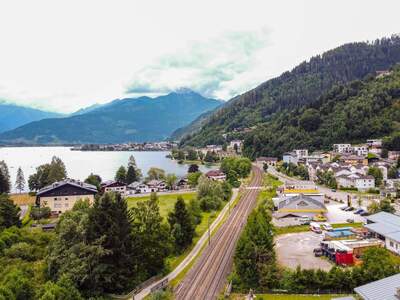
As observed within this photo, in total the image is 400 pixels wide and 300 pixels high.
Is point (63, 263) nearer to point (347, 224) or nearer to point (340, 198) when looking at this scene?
point (347, 224)

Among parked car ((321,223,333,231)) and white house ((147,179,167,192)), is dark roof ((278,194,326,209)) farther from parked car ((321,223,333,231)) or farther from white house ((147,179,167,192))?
white house ((147,179,167,192))

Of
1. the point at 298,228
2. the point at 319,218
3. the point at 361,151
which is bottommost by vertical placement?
the point at 298,228

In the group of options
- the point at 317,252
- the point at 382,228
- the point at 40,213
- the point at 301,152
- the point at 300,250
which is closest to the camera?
the point at 317,252

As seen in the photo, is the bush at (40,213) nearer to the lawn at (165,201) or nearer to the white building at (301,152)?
the lawn at (165,201)

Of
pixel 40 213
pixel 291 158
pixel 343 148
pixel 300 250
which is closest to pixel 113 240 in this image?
pixel 300 250

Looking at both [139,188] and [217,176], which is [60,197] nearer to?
[139,188]

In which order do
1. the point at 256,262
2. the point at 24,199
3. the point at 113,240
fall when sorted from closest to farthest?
the point at 113,240, the point at 256,262, the point at 24,199

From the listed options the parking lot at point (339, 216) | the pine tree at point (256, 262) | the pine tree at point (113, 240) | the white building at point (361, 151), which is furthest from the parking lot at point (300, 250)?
the white building at point (361, 151)
